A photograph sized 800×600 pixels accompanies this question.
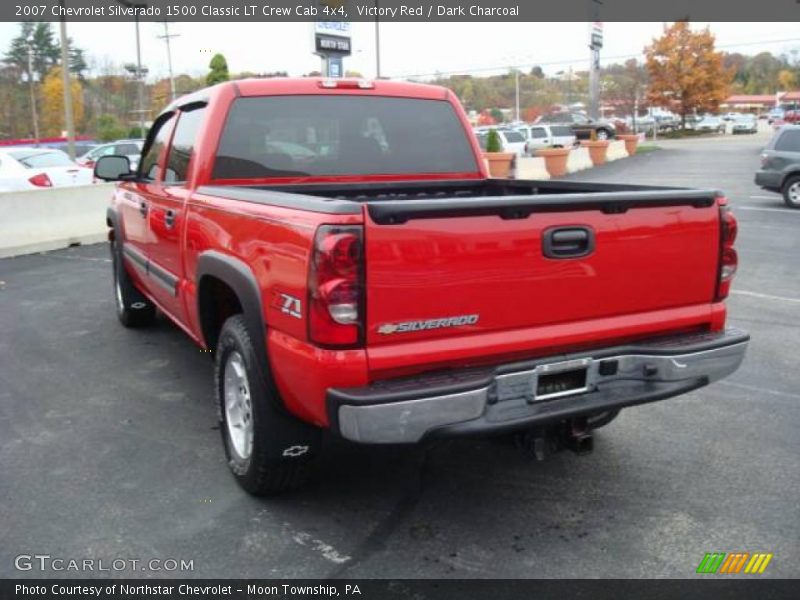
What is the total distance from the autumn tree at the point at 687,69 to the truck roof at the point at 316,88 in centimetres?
5890

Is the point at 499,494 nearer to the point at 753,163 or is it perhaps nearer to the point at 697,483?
the point at 697,483

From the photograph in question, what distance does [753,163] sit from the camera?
92.8 ft

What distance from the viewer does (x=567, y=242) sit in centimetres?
312

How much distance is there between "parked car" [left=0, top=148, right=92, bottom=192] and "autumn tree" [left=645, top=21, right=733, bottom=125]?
52.3 m

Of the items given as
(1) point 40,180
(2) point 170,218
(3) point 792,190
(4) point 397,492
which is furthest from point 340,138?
(3) point 792,190

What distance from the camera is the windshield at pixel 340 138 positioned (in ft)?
14.5

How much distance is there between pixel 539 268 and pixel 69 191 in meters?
10.8

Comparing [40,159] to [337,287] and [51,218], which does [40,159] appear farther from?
[337,287]

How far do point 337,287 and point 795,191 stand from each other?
1491cm

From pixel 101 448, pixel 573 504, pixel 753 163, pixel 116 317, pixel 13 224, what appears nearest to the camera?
pixel 573 504

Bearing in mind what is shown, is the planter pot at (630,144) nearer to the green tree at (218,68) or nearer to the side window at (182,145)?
the green tree at (218,68)

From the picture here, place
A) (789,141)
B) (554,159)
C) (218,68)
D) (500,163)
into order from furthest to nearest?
(218,68)
(554,159)
(500,163)
(789,141)
